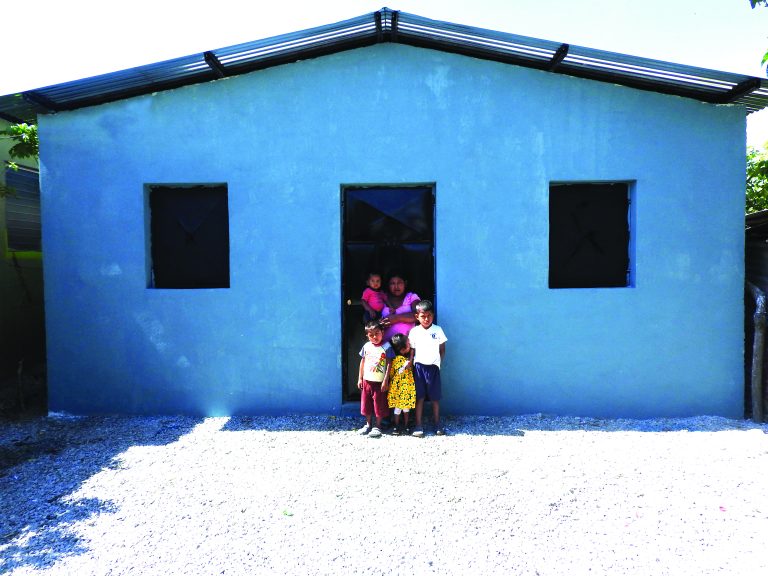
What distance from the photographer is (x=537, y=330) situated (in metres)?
4.91

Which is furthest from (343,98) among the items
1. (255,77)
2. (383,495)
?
(383,495)

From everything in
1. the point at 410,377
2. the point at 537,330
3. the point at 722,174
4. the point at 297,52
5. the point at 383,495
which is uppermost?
the point at 297,52

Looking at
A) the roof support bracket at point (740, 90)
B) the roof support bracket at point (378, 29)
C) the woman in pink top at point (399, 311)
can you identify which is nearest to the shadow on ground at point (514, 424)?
the woman in pink top at point (399, 311)

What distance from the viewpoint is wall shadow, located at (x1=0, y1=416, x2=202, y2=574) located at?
2.76 m

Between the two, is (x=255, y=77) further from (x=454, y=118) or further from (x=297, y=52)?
(x=454, y=118)

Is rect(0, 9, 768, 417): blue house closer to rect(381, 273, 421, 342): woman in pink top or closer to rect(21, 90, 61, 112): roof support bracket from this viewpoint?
rect(21, 90, 61, 112): roof support bracket

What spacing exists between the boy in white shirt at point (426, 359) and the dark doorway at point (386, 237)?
0.56 meters

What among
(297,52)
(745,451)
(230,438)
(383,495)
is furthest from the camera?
(297,52)

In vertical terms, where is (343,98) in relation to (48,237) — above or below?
above

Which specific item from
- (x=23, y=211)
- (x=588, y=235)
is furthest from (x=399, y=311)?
(x=23, y=211)

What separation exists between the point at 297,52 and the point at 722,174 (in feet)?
15.5

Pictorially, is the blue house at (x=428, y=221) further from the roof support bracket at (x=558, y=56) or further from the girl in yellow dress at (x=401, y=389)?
the girl in yellow dress at (x=401, y=389)

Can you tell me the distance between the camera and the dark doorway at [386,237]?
198 inches

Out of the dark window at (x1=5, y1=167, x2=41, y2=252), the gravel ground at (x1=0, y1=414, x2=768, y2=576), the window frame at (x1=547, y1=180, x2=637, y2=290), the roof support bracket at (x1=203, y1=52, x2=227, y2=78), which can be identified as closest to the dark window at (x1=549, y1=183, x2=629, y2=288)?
the window frame at (x1=547, y1=180, x2=637, y2=290)
